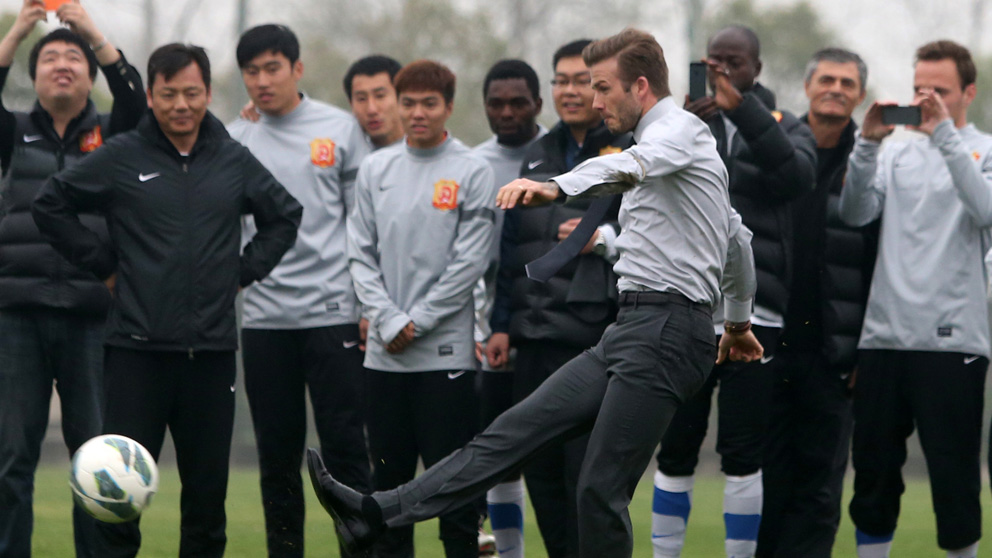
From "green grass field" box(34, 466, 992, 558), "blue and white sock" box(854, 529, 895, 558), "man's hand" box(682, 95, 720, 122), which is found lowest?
"green grass field" box(34, 466, 992, 558)

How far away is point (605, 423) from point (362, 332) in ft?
8.15

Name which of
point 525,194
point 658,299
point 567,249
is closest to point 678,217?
point 658,299

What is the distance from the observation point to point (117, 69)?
6234 mm

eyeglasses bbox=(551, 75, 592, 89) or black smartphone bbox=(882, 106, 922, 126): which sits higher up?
eyeglasses bbox=(551, 75, 592, 89)

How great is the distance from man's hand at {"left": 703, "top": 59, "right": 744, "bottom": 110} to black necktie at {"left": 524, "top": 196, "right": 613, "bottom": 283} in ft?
3.83

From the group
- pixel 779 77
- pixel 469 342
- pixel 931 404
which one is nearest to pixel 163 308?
pixel 469 342

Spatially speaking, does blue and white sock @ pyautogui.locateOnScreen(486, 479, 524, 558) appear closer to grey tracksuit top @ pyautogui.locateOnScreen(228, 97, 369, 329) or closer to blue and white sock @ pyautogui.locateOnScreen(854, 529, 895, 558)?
grey tracksuit top @ pyautogui.locateOnScreen(228, 97, 369, 329)

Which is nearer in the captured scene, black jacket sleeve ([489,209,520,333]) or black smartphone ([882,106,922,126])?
black smartphone ([882,106,922,126])

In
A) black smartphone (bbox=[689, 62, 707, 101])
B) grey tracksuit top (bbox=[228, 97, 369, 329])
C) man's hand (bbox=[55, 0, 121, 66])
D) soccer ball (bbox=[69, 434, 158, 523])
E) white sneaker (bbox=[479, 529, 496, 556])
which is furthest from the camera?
white sneaker (bbox=[479, 529, 496, 556])

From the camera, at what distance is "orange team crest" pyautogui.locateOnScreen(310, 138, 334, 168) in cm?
687

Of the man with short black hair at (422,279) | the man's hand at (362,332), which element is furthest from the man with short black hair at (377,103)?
the man's hand at (362,332)

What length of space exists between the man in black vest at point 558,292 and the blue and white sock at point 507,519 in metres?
0.36

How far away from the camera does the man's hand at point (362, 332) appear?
22.4ft

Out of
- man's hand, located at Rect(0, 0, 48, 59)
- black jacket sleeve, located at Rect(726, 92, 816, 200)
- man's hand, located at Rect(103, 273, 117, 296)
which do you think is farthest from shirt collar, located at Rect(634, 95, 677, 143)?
man's hand, located at Rect(0, 0, 48, 59)
